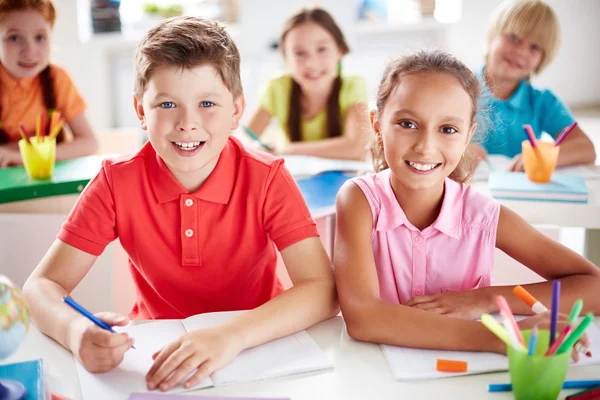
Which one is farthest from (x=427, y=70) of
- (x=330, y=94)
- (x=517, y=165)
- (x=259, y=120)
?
(x=259, y=120)

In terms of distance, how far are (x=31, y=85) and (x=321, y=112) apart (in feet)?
3.62

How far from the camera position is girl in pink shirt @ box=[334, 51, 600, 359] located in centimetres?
113

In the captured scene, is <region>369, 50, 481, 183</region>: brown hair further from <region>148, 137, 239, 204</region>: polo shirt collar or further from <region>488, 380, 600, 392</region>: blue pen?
<region>488, 380, 600, 392</region>: blue pen

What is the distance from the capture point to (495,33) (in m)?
2.40

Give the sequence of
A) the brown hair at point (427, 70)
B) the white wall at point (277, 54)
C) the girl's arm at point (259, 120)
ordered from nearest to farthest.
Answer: the brown hair at point (427, 70) < the girl's arm at point (259, 120) < the white wall at point (277, 54)

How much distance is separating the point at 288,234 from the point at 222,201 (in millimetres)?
152

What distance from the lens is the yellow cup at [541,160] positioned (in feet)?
6.15

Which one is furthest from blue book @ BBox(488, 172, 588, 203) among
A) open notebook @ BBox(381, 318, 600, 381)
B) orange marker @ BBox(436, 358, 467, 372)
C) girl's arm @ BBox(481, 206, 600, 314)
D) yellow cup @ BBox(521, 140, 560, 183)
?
orange marker @ BBox(436, 358, 467, 372)

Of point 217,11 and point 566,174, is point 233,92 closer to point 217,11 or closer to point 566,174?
point 566,174

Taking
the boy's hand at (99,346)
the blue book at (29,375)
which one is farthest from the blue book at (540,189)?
the blue book at (29,375)

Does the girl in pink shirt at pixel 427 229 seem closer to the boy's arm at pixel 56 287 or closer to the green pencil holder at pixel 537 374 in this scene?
the green pencil holder at pixel 537 374

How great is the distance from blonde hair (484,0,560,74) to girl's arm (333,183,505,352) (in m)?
1.38

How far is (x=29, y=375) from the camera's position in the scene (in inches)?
33.2

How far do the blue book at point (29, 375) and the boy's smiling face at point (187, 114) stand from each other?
478 mm
